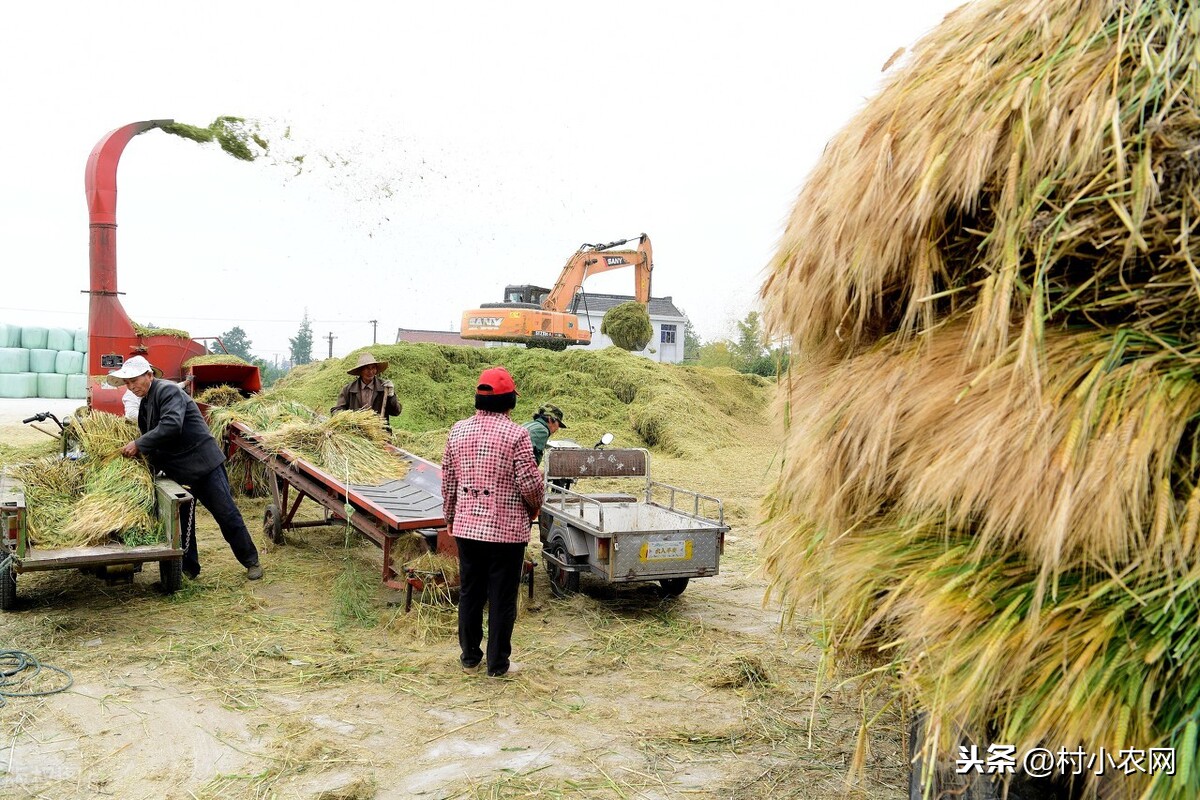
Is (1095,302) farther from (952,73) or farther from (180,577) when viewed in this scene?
(180,577)

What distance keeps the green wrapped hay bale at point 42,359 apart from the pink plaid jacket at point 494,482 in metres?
23.6

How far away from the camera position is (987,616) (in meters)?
2.07

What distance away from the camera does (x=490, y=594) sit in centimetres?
518

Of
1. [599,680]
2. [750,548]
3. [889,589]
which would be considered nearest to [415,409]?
[750,548]

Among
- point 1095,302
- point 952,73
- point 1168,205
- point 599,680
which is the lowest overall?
point 599,680

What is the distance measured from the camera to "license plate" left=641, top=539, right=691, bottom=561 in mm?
6387

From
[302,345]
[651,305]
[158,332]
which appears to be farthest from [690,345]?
[158,332]

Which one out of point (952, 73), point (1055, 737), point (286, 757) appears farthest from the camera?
point (286, 757)

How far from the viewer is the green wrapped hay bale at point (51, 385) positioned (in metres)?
23.4

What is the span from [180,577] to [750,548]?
18.4 ft

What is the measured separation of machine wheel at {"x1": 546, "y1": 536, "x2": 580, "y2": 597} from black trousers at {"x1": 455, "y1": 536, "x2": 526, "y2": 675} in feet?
5.39

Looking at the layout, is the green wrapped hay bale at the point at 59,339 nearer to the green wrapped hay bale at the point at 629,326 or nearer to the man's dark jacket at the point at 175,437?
the green wrapped hay bale at the point at 629,326

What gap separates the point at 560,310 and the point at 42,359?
14711 millimetres

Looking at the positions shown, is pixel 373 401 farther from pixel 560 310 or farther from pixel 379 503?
pixel 560 310
